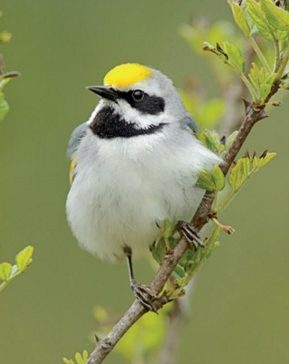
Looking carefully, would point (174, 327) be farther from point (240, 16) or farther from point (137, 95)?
point (240, 16)

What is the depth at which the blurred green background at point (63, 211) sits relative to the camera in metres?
6.74

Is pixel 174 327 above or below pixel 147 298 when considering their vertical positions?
below

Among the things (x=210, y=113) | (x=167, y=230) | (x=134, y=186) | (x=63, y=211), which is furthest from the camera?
(x=63, y=211)

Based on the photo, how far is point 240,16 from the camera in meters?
2.80

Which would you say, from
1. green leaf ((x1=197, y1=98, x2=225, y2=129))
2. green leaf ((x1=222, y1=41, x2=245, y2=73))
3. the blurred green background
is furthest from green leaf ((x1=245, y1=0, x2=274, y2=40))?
the blurred green background

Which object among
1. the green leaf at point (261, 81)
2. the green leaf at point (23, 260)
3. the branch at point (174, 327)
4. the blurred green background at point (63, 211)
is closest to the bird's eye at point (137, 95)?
the branch at point (174, 327)

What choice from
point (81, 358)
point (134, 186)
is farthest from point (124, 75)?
point (81, 358)

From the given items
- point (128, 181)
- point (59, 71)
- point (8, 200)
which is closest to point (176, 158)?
point (128, 181)

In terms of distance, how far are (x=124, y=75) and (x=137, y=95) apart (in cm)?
15

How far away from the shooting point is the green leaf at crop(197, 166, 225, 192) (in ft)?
9.57

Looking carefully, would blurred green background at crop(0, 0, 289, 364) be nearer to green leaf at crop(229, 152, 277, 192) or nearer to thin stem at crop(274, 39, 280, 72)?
green leaf at crop(229, 152, 277, 192)

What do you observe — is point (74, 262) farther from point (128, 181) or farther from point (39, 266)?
point (128, 181)

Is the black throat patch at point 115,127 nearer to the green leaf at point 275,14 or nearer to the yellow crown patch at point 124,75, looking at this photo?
the yellow crown patch at point 124,75

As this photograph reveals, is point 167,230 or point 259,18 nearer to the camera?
point 259,18
